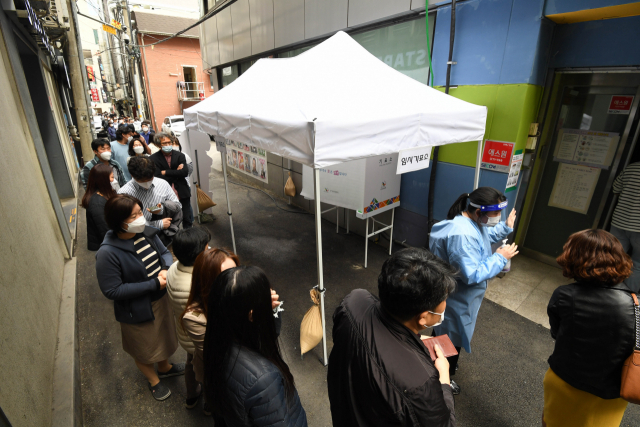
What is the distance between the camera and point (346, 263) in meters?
4.71

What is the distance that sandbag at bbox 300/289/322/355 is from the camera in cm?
283

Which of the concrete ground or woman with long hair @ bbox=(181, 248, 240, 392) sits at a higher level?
woman with long hair @ bbox=(181, 248, 240, 392)

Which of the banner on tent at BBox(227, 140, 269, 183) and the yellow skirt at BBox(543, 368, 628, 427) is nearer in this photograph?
the yellow skirt at BBox(543, 368, 628, 427)

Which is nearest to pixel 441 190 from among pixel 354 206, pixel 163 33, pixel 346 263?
pixel 354 206

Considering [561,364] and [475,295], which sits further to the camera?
[475,295]

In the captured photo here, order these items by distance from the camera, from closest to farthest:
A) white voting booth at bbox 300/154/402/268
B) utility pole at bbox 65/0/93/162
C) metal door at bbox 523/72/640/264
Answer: metal door at bbox 523/72/640/264 < white voting booth at bbox 300/154/402/268 < utility pole at bbox 65/0/93/162

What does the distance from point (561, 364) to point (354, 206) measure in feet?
9.35

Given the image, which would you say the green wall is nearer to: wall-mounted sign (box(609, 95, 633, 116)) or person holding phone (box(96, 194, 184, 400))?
wall-mounted sign (box(609, 95, 633, 116))

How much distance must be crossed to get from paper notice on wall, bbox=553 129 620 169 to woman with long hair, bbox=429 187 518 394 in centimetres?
254

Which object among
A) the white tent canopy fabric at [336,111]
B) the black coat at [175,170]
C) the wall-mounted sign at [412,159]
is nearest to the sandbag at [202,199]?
the black coat at [175,170]

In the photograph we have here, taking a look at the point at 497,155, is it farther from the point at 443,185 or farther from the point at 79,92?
the point at 79,92

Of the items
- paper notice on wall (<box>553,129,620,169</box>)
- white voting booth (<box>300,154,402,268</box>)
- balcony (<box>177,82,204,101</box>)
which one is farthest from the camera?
balcony (<box>177,82,204,101</box>)

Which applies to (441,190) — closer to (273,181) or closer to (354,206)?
(354,206)

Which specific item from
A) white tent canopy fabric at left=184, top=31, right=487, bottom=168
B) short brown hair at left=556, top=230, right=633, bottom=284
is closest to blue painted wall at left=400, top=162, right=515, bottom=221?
white tent canopy fabric at left=184, top=31, right=487, bottom=168
